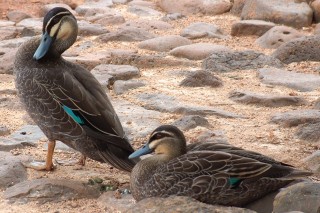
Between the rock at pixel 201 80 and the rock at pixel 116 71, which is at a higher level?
the rock at pixel 201 80

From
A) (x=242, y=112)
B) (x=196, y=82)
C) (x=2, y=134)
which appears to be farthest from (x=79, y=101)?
(x=196, y=82)

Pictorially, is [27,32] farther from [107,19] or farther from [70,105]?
[70,105]

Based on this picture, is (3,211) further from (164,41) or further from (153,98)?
(164,41)

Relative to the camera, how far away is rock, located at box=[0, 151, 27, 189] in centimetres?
503

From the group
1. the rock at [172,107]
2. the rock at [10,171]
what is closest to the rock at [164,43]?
the rock at [172,107]

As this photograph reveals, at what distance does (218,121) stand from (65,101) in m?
1.63

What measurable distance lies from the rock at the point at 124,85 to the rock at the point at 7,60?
111 cm

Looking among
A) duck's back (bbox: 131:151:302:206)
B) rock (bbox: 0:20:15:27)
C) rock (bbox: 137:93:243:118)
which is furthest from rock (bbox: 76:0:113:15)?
duck's back (bbox: 131:151:302:206)

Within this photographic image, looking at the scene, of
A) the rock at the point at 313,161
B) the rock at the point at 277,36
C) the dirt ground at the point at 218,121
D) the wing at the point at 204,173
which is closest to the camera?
the wing at the point at 204,173

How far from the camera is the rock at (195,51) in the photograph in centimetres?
838

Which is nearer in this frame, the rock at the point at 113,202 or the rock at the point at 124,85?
the rock at the point at 113,202

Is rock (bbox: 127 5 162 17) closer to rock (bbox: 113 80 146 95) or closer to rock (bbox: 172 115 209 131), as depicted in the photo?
rock (bbox: 113 80 146 95)

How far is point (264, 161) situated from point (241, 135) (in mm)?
1561

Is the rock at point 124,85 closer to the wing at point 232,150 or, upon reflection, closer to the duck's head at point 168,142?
the wing at point 232,150
